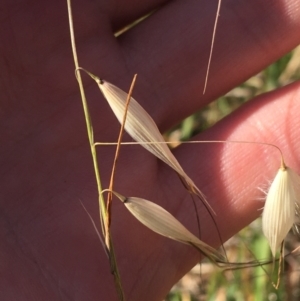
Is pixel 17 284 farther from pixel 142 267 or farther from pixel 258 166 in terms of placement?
pixel 258 166

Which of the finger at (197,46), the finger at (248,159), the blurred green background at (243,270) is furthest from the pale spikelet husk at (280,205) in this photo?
the finger at (197,46)

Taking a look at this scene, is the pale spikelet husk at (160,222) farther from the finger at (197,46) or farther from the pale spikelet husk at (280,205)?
the finger at (197,46)

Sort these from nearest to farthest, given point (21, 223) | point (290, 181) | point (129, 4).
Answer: point (290, 181) < point (21, 223) < point (129, 4)

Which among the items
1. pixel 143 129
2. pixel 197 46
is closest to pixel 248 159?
pixel 197 46

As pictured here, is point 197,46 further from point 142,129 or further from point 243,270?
point 243,270

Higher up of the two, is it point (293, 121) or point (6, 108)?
point (6, 108)

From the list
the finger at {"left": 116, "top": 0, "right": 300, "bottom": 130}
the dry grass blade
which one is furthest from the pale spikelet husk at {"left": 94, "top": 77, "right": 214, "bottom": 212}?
the finger at {"left": 116, "top": 0, "right": 300, "bottom": 130}

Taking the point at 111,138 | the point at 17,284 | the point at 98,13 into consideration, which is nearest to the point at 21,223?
the point at 17,284

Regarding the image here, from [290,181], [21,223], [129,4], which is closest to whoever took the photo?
[290,181]
